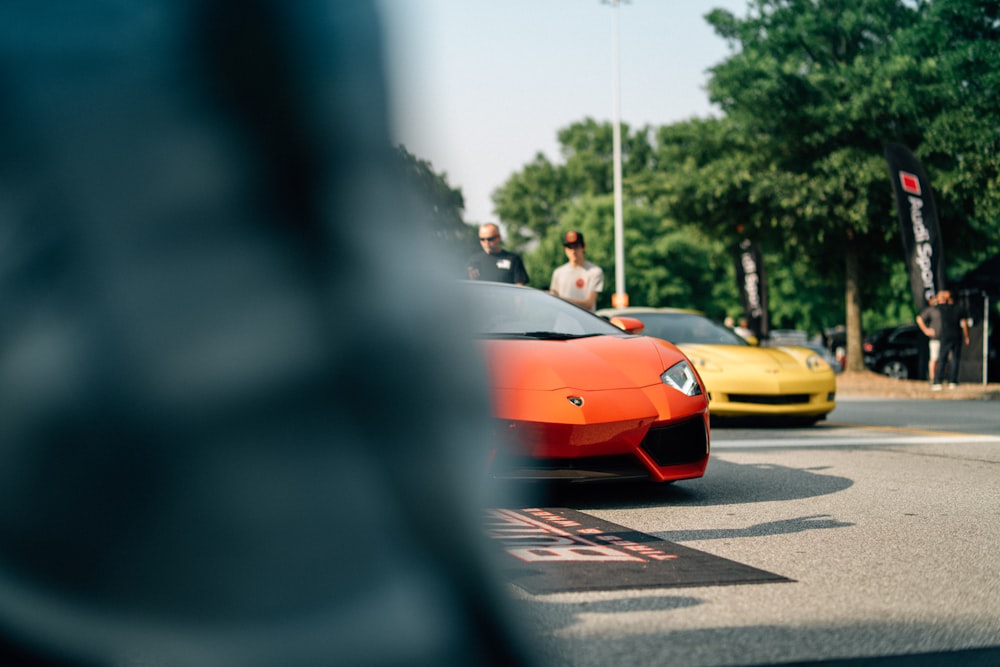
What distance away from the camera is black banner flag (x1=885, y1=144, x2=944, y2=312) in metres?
19.8

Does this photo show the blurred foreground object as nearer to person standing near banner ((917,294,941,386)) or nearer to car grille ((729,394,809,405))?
car grille ((729,394,809,405))

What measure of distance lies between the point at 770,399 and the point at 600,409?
606cm

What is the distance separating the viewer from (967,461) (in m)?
7.83

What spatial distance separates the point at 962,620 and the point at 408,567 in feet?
6.60

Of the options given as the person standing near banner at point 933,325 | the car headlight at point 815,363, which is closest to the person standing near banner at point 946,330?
the person standing near banner at point 933,325

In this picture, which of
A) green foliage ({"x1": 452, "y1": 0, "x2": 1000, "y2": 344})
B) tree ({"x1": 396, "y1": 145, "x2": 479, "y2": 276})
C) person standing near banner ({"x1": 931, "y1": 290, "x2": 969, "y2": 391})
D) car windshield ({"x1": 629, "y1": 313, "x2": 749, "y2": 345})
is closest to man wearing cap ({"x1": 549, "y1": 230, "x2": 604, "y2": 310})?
car windshield ({"x1": 629, "y1": 313, "x2": 749, "y2": 345})

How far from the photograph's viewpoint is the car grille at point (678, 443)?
18.9ft

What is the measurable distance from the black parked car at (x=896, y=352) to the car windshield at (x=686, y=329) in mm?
17547

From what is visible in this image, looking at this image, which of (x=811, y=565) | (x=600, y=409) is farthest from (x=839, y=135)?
(x=811, y=565)

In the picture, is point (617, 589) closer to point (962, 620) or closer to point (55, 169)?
point (962, 620)

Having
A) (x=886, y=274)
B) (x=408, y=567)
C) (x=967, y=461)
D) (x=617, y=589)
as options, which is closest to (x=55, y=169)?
(x=408, y=567)

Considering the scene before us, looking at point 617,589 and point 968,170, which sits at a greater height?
point 968,170

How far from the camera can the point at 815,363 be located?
38.6ft

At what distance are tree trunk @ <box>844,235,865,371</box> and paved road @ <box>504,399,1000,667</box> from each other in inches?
802
